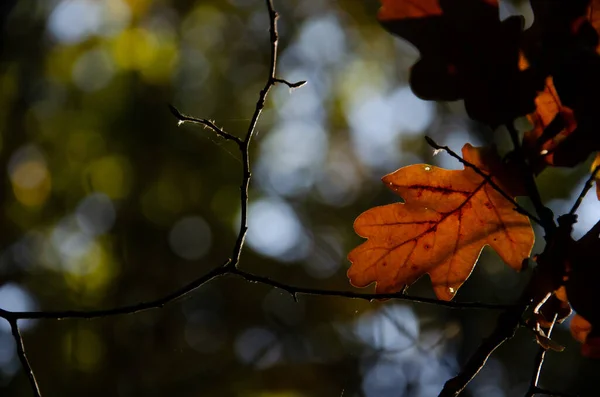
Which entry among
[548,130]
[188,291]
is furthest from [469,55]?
[188,291]

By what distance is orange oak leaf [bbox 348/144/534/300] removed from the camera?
0.78m

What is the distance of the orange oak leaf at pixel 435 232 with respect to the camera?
2.56ft

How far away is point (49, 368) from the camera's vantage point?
4195 mm

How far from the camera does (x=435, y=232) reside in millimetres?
821

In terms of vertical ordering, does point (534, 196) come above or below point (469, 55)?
below

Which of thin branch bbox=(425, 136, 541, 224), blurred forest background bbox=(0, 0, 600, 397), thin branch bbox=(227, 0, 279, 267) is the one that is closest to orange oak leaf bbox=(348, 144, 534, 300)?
thin branch bbox=(425, 136, 541, 224)

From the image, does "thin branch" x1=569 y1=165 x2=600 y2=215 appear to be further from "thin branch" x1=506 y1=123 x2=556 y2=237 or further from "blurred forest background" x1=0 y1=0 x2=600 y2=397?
"blurred forest background" x1=0 y1=0 x2=600 y2=397

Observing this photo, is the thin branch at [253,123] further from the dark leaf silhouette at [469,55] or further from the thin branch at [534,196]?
the thin branch at [534,196]

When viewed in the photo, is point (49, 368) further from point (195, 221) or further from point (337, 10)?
point (337, 10)

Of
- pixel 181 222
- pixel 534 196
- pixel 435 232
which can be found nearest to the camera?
pixel 534 196

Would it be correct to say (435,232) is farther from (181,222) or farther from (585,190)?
(181,222)

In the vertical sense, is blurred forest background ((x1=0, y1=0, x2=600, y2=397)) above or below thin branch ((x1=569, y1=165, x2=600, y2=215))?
below

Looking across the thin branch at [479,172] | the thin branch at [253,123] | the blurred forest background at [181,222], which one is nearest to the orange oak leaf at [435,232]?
the thin branch at [479,172]

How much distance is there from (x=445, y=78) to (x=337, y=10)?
5.83 m
